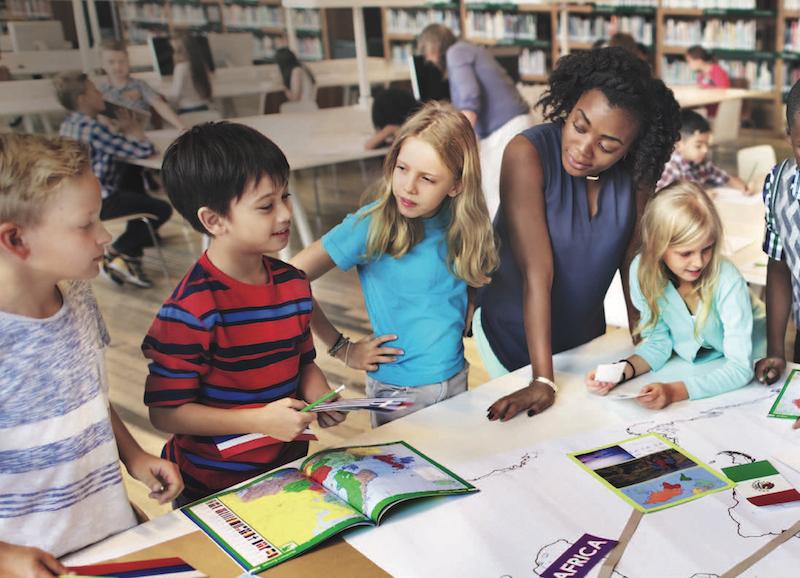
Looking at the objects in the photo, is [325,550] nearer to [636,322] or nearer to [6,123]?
[636,322]

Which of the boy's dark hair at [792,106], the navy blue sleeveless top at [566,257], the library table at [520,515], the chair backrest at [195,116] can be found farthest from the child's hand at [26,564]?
the chair backrest at [195,116]

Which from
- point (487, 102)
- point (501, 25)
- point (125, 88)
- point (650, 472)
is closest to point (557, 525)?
point (650, 472)

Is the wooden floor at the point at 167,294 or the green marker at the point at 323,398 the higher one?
the green marker at the point at 323,398

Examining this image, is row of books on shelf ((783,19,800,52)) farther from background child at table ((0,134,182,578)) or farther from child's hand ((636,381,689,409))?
background child at table ((0,134,182,578))

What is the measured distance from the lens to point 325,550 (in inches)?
47.3

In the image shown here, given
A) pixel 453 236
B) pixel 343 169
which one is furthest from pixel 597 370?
pixel 343 169

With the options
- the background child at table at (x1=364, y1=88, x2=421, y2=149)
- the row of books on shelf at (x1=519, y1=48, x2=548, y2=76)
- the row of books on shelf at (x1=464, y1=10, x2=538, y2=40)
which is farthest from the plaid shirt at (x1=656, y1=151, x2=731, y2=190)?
the row of books on shelf at (x1=464, y1=10, x2=538, y2=40)

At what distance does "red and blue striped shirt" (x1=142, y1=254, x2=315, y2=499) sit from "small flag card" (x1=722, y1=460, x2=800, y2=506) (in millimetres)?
787

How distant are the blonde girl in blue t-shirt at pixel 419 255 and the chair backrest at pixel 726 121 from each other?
5.67 meters

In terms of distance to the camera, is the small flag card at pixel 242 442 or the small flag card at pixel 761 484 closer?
the small flag card at pixel 761 484

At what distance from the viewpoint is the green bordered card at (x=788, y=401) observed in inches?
62.0

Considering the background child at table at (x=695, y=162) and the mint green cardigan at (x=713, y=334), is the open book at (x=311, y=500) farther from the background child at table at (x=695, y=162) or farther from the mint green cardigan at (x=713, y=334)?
the background child at table at (x=695, y=162)

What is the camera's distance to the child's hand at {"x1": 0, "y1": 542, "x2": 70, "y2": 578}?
1.07 m

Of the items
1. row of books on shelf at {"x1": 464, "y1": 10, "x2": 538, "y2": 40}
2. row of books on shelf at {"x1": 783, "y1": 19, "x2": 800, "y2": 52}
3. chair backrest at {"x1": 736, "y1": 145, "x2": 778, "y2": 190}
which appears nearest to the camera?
chair backrest at {"x1": 736, "y1": 145, "x2": 778, "y2": 190}
